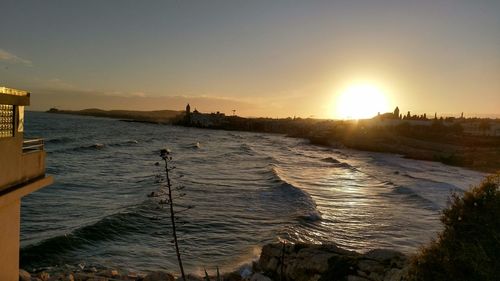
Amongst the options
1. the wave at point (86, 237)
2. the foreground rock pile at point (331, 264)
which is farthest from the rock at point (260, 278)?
the wave at point (86, 237)

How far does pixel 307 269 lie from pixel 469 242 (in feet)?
15.5

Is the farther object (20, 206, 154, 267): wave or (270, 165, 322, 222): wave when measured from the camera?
(270, 165, 322, 222): wave

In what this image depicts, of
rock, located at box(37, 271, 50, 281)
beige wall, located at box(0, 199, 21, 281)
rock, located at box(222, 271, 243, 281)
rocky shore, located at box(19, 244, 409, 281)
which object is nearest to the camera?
beige wall, located at box(0, 199, 21, 281)

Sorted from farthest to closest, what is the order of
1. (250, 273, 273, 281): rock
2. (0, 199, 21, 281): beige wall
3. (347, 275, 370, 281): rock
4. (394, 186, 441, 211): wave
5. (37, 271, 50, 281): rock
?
1. (394, 186, 441, 211): wave
2. (37, 271, 50, 281): rock
3. (250, 273, 273, 281): rock
4. (347, 275, 370, 281): rock
5. (0, 199, 21, 281): beige wall

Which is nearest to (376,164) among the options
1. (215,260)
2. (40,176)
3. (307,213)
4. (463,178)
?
(463,178)

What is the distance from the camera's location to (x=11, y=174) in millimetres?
9609

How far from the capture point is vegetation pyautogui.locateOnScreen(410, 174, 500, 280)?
682 centimetres

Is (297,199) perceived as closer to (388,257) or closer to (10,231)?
(388,257)

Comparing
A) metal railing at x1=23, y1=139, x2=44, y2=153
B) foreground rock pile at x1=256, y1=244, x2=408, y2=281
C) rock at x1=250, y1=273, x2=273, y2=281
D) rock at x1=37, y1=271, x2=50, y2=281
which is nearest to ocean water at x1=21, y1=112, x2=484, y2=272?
rock at x1=37, y1=271, x2=50, y2=281

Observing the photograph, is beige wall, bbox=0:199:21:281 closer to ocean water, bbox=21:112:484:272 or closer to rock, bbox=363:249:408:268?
ocean water, bbox=21:112:484:272

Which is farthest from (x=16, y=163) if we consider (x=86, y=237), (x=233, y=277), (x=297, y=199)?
(x=297, y=199)

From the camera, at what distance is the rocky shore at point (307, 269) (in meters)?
9.88

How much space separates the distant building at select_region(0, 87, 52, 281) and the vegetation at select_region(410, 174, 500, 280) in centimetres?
860

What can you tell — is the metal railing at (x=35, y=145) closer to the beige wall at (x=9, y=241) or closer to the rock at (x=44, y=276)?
the beige wall at (x=9, y=241)
